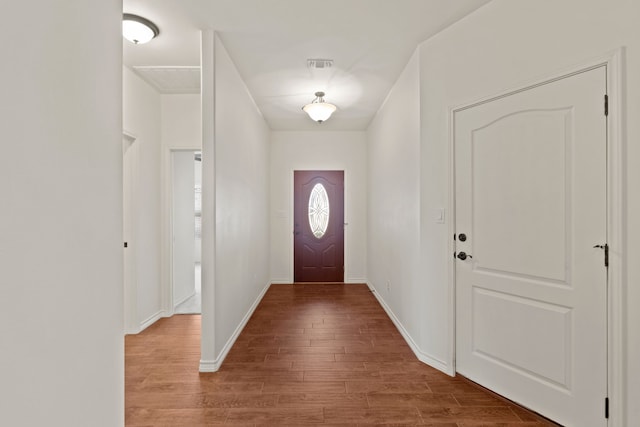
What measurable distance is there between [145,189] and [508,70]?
363 cm

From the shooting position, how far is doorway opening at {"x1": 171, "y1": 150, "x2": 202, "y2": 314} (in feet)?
12.8

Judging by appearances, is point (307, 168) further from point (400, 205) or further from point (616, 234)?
point (616, 234)

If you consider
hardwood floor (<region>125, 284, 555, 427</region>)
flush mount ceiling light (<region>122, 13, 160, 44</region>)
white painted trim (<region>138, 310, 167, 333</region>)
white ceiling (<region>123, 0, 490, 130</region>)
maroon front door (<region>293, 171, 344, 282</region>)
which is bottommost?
A: hardwood floor (<region>125, 284, 555, 427</region>)

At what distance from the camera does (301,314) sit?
149 inches

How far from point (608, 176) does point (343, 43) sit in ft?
7.15

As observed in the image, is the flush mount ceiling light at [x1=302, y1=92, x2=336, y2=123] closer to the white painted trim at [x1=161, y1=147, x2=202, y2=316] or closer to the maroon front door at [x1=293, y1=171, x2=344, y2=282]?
the white painted trim at [x1=161, y1=147, x2=202, y2=316]

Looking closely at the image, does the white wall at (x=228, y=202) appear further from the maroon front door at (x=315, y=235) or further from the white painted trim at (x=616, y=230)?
the white painted trim at (x=616, y=230)

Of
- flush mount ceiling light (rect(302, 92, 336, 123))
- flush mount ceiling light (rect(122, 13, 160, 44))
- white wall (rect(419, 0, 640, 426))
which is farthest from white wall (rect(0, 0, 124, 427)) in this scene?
flush mount ceiling light (rect(302, 92, 336, 123))

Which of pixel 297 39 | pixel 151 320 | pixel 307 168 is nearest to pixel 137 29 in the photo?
pixel 297 39

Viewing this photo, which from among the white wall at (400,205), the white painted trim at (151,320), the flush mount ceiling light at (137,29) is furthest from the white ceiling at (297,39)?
the white painted trim at (151,320)

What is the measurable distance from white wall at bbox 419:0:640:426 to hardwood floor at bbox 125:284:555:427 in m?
0.44

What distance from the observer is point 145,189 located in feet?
11.1

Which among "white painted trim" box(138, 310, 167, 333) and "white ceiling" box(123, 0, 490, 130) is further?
"white painted trim" box(138, 310, 167, 333)

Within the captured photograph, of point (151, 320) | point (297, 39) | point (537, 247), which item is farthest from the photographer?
point (151, 320)
